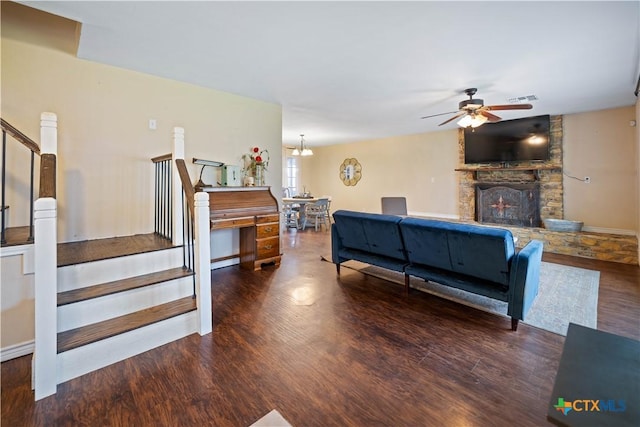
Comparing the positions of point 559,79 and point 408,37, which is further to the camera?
point 559,79

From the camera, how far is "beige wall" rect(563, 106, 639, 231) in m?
4.84

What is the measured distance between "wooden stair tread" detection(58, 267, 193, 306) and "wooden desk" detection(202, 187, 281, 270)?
1.02m

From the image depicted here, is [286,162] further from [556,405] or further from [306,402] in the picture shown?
[556,405]

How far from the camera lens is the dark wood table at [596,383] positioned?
36.3 inches

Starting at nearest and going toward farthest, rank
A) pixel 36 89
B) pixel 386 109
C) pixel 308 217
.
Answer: pixel 36 89 < pixel 386 109 < pixel 308 217

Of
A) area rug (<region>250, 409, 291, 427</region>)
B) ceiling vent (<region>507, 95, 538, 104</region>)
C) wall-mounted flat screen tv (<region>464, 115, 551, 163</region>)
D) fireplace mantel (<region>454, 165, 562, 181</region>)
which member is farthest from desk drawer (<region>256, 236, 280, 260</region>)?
fireplace mantel (<region>454, 165, 562, 181</region>)

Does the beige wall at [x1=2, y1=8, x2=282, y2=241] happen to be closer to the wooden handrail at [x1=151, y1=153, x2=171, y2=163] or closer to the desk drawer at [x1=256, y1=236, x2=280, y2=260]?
the wooden handrail at [x1=151, y1=153, x2=171, y2=163]

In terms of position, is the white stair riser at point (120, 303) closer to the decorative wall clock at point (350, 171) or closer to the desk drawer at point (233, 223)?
the desk drawer at point (233, 223)

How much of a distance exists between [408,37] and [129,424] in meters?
3.38

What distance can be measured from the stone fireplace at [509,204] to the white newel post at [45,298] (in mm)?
6899

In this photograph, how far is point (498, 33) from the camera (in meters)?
2.51

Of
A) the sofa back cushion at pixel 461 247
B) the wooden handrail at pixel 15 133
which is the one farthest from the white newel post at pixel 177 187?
the sofa back cushion at pixel 461 247

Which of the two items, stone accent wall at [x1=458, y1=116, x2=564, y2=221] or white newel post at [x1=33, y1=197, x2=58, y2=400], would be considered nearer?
white newel post at [x1=33, y1=197, x2=58, y2=400]

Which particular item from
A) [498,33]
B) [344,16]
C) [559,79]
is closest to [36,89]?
[344,16]
